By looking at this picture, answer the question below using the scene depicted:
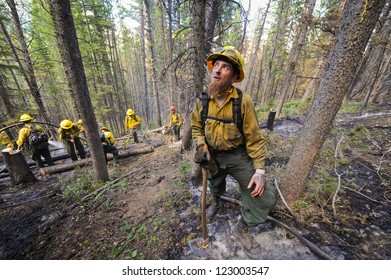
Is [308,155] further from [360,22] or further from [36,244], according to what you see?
[36,244]

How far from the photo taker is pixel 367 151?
587cm

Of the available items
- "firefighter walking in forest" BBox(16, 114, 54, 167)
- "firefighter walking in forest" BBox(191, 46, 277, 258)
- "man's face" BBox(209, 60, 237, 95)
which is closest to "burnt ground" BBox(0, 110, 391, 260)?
"firefighter walking in forest" BBox(191, 46, 277, 258)

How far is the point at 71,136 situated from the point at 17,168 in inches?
82.7

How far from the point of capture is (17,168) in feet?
19.2

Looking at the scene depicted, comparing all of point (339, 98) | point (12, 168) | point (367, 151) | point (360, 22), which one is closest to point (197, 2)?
point (360, 22)

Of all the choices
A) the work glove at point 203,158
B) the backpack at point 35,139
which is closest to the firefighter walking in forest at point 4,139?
the backpack at point 35,139

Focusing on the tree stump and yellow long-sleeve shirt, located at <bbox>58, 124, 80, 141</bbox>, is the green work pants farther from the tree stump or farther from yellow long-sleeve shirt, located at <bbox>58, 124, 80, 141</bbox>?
yellow long-sleeve shirt, located at <bbox>58, 124, 80, 141</bbox>

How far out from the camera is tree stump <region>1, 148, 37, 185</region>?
5539 millimetres

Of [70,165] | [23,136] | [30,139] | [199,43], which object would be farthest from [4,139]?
[199,43]

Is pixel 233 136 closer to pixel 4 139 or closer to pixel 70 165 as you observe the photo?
pixel 70 165

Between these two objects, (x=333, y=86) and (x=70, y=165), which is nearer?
(x=333, y=86)

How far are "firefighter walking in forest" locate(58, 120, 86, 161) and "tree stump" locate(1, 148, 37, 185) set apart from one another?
1.74 m

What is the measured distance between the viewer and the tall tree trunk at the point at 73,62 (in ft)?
12.1

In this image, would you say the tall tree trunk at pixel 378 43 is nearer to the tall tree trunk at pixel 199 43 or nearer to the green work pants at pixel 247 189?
the green work pants at pixel 247 189
